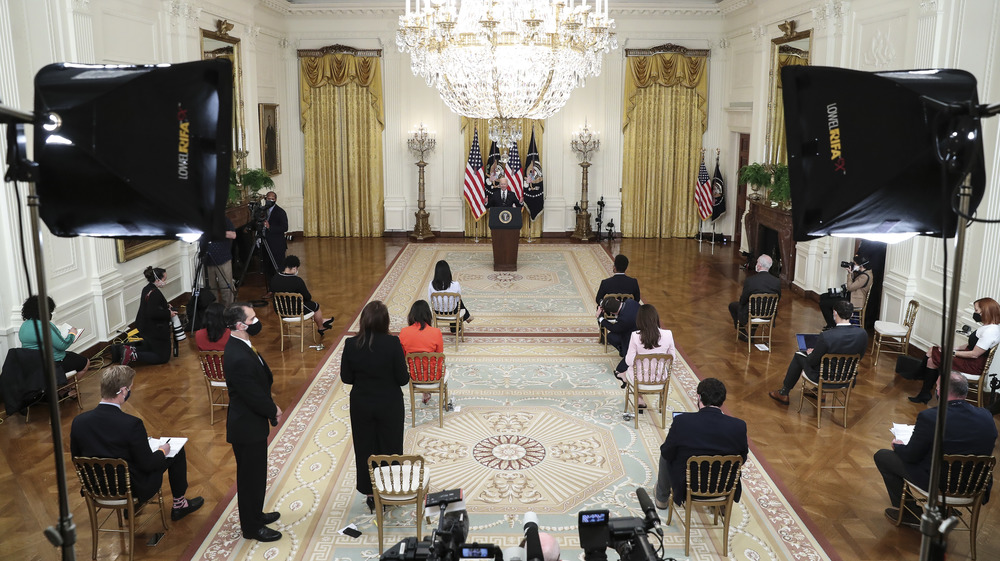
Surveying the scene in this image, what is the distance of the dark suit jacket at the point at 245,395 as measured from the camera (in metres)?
4.82

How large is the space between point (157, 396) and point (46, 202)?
5.92m

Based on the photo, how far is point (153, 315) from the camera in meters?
8.55

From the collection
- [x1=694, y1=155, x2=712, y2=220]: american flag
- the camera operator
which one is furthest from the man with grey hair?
[x1=694, y1=155, x2=712, y2=220]: american flag

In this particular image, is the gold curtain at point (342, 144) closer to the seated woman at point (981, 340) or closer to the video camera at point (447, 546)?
the seated woman at point (981, 340)

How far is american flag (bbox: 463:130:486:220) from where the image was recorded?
667 inches

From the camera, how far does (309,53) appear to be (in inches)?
673

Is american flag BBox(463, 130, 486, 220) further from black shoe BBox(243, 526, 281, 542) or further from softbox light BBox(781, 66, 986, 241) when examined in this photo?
softbox light BBox(781, 66, 986, 241)

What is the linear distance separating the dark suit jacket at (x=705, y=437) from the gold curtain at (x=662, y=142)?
13.1 m

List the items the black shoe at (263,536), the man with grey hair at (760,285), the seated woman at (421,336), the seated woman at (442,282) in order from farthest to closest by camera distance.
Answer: the seated woman at (442,282) < the man with grey hair at (760,285) < the seated woman at (421,336) < the black shoe at (263,536)

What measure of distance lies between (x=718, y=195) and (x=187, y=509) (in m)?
14.3

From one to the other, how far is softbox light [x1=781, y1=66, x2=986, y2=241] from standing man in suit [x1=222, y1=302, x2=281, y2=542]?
141 inches

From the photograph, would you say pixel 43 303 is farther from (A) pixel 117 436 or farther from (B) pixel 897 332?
(B) pixel 897 332

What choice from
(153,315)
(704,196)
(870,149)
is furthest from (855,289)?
(153,315)

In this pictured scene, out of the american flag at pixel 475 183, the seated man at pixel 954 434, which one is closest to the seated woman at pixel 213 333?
the seated man at pixel 954 434
